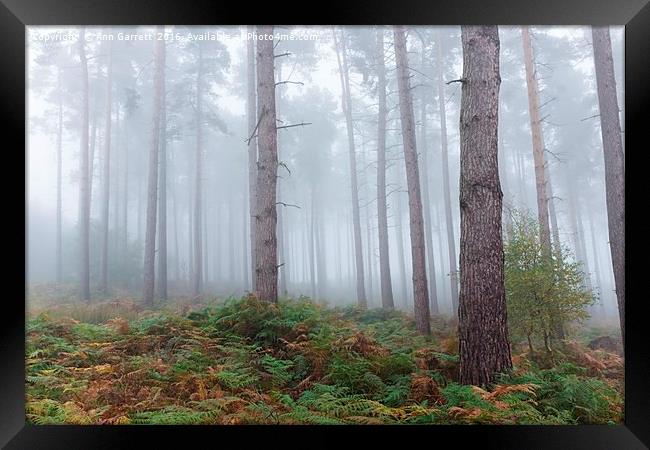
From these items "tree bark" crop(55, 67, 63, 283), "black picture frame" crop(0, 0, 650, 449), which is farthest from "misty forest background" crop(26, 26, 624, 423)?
"black picture frame" crop(0, 0, 650, 449)

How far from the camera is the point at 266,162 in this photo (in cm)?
445

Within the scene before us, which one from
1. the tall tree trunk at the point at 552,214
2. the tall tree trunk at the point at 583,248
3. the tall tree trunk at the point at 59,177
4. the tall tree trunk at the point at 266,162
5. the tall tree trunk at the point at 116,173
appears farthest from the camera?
the tall tree trunk at the point at 266,162

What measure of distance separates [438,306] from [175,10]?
3.89 m

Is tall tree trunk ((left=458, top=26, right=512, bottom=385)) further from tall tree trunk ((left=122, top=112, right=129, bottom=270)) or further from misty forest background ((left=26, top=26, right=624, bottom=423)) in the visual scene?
tall tree trunk ((left=122, top=112, right=129, bottom=270))

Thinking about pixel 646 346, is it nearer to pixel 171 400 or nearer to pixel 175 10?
pixel 171 400

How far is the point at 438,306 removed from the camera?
14.5 feet

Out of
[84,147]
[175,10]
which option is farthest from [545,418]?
[84,147]

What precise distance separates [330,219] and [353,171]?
67 centimetres

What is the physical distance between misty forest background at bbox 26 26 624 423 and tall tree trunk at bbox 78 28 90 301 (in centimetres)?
2

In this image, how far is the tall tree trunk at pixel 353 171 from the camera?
176 inches

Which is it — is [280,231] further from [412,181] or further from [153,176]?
[412,181]

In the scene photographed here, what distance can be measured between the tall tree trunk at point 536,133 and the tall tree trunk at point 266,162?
2.91 metres

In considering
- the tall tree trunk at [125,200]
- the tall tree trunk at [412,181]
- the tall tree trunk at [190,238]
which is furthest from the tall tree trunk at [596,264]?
the tall tree trunk at [125,200]

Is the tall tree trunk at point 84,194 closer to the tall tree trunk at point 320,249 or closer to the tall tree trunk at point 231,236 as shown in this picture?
the tall tree trunk at point 231,236
